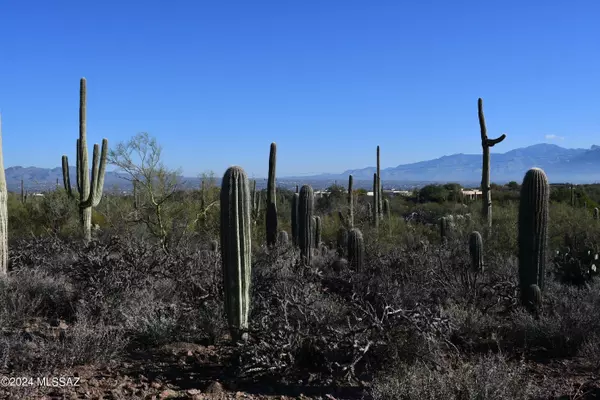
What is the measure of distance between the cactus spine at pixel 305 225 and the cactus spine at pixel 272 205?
882 millimetres

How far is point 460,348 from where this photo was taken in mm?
6438

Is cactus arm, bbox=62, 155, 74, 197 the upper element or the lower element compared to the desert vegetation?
upper

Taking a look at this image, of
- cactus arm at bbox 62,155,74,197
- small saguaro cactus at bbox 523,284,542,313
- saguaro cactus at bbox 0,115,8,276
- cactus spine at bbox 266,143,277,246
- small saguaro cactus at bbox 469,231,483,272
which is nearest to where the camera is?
small saguaro cactus at bbox 523,284,542,313

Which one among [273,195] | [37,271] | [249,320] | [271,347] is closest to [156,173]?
[273,195]

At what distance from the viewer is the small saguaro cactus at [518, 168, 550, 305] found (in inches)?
329

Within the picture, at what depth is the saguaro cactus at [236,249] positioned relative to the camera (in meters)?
6.34

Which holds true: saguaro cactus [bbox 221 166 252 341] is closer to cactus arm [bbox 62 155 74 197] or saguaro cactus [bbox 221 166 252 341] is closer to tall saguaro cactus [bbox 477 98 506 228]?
tall saguaro cactus [bbox 477 98 506 228]

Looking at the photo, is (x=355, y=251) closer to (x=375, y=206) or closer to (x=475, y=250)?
(x=475, y=250)

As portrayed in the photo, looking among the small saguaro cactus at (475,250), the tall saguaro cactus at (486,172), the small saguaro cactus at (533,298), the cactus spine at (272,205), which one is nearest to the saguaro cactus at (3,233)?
the cactus spine at (272,205)

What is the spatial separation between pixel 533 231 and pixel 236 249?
16.0ft

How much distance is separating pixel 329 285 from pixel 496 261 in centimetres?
396

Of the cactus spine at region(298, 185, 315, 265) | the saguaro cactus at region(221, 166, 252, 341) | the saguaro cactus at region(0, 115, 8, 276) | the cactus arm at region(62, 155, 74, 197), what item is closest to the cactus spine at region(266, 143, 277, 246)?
the cactus spine at region(298, 185, 315, 265)

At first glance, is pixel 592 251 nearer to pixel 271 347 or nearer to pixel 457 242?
pixel 457 242

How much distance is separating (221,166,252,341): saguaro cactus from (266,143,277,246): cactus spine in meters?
6.74
